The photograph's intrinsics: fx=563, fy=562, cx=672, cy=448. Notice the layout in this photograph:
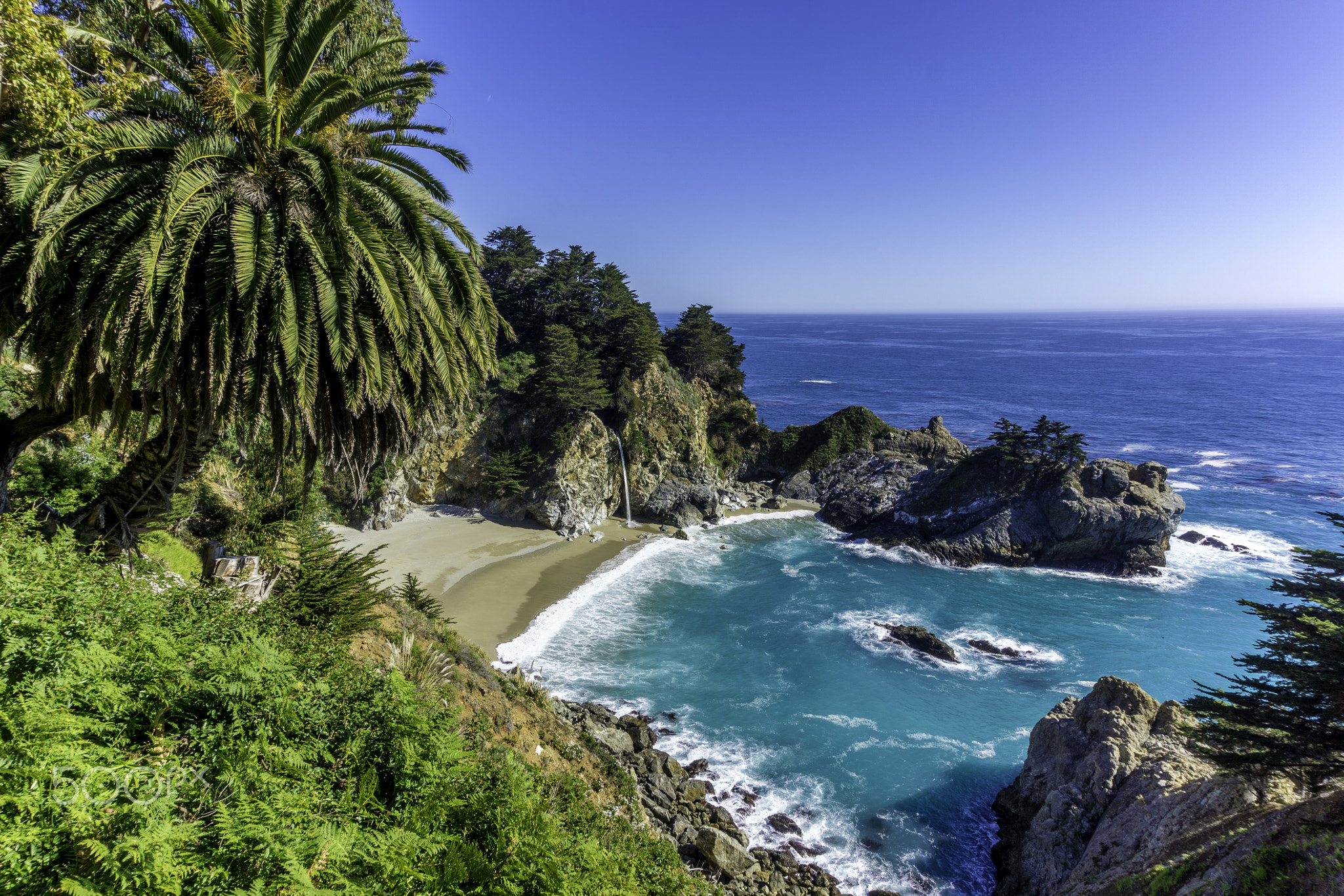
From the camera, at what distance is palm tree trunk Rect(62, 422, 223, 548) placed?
8320 mm

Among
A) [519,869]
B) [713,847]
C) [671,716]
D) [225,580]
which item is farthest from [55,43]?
[671,716]

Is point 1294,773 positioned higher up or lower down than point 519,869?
lower down

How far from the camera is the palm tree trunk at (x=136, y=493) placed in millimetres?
8320

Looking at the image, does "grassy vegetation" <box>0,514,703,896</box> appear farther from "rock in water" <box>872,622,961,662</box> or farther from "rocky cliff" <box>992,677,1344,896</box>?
"rock in water" <box>872,622,961,662</box>

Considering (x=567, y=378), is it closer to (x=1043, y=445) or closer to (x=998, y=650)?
(x=998, y=650)

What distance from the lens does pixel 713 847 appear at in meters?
14.7

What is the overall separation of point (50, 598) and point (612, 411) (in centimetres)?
4060

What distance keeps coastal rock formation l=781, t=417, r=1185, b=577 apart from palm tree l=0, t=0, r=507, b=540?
38479 mm

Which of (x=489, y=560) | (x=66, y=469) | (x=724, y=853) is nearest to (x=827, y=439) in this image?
(x=489, y=560)

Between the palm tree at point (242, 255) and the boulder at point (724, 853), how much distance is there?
1336 centimetres

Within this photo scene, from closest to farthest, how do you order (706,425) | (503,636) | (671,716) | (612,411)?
(671,716)
(503,636)
(612,411)
(706,425)

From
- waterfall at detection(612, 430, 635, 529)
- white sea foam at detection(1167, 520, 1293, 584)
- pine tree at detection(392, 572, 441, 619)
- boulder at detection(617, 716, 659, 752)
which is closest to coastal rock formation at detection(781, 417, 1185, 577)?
white sea foam at detection(1167, 520, 1293, 584)

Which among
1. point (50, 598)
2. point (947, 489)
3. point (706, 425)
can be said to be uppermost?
point (50, 598)

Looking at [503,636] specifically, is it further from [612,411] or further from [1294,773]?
[1294,773]
